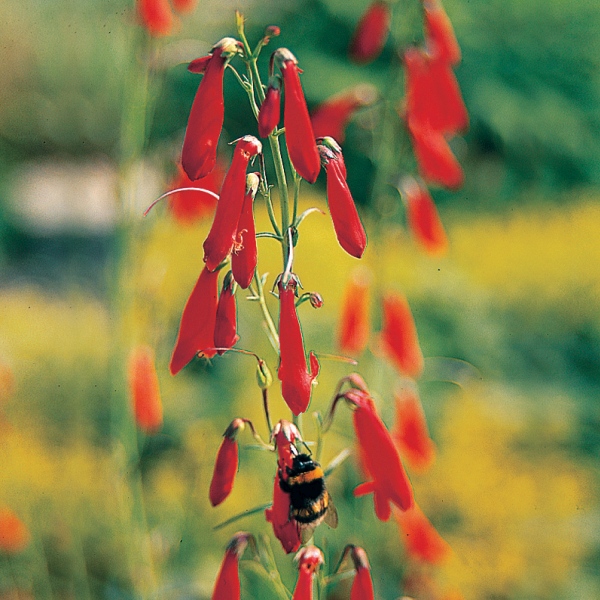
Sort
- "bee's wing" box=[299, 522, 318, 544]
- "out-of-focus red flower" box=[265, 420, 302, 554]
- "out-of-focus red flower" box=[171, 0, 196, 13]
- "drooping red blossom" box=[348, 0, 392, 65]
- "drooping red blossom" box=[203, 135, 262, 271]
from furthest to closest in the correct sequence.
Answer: "drooping red blossom" box=[348, 0, 392, 65] → "out-of-focus red flower" box=[171, 0, 196, 13] → "bee's wing" box=[299, 522, 318, 544] → "out-of-focus red flower" box=[265, 420, 302, 554] → "drooping red blossom" box=[203, 135, 262, 271]

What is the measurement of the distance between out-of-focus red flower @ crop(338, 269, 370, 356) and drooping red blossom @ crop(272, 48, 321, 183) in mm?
1243

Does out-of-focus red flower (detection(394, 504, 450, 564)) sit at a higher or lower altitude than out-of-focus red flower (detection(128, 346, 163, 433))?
lower

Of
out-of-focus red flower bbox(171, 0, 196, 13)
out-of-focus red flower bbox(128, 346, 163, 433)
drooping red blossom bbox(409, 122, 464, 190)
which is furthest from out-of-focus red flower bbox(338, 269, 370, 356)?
out-of-focus red flower bbox(171, 0, 196, 13)

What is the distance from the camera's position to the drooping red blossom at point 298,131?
1124 mm

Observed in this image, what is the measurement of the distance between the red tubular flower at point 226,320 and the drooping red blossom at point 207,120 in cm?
19

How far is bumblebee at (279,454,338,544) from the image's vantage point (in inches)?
51.0

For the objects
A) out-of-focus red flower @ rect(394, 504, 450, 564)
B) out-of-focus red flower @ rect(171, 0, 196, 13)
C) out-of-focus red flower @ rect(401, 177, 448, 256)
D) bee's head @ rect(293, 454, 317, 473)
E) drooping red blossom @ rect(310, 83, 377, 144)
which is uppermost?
out-of-focus red flower @ rect(171, 0, 196, 13)

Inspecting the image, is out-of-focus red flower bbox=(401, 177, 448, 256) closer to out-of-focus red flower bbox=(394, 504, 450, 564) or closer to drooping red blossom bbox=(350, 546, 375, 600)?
out-of-focus red flower bbox=(394, 504, 450, 564)

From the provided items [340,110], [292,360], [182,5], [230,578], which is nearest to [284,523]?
[230,578]

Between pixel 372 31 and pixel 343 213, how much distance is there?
1367 millimetres

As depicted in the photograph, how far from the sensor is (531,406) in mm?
4141

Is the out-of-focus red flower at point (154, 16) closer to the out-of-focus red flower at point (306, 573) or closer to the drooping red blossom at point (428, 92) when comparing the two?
the drooping red blossom at point (428, 92)

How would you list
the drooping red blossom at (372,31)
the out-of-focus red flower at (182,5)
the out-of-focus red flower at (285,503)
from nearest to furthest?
1. the out-of-focus red flower at (285,503)
2. the out-of-focus red flower at (182,5)
3. the drooping red blossom at (372,31)

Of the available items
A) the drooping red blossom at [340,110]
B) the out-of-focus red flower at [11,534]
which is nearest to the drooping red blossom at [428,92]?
the drooping red blossom at [340,110]
